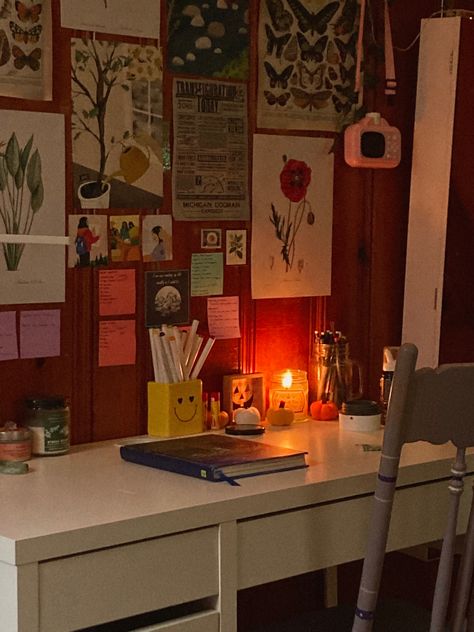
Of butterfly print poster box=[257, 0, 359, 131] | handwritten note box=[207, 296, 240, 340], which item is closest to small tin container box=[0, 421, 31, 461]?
handwritten note box=[207, 296, 240, 340]

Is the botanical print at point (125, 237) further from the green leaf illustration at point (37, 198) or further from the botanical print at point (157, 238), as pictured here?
the green leaf illustration at point (37, 198)

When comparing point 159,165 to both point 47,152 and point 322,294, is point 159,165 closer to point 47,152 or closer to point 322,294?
point 47,152

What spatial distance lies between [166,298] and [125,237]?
178 millimetres

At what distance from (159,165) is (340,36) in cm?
64

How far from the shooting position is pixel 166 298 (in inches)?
102

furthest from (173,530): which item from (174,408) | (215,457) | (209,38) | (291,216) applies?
(209,38)

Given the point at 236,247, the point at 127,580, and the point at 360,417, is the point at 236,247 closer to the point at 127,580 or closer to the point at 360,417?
the point at 360,417

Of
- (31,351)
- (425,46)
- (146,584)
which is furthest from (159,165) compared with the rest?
(146,584)

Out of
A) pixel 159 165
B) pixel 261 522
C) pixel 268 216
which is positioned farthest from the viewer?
pixel 268 216

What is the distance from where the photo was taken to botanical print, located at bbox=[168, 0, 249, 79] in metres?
2.56

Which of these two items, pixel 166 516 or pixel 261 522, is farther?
pixel 261 522

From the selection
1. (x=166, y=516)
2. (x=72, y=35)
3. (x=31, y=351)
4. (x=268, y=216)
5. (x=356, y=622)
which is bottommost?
(x=356, y=622)

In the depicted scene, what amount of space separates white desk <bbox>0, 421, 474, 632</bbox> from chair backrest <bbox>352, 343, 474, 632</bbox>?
0.77ft

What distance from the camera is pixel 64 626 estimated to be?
5.83 feet
